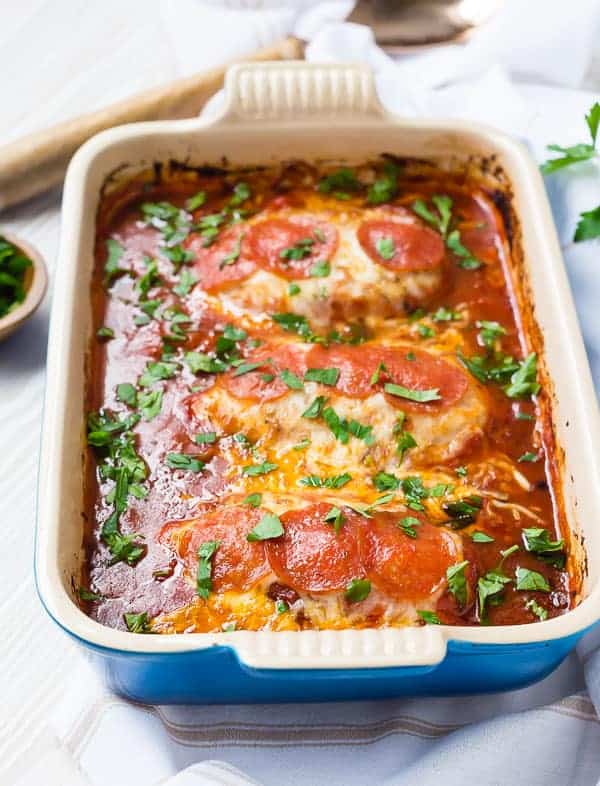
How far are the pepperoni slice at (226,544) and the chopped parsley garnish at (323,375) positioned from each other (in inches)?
17.3

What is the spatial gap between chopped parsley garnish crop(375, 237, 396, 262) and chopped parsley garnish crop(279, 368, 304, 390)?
52cm

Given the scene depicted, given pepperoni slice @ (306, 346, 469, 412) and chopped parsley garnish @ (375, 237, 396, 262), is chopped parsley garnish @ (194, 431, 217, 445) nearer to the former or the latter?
pepperoni slice @ (306, 346, 469, 412)

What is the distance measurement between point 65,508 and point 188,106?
1.79 meters

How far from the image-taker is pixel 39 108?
12.5 feet

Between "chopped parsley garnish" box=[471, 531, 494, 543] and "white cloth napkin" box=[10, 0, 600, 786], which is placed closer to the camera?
"white cloth napkin" box=[10, 0, 600, 786]

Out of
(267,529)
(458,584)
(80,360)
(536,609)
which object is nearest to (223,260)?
(80,360)

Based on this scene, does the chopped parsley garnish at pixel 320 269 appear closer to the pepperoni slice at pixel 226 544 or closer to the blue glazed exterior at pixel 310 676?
the pepperoni slice at pixel 226 544

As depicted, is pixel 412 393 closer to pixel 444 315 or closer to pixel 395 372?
pixel 395 372

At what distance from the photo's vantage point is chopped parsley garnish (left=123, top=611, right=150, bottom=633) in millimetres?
2338

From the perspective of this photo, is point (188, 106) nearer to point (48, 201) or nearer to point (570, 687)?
point (48, 201)

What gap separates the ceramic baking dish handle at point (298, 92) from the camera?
3.04m

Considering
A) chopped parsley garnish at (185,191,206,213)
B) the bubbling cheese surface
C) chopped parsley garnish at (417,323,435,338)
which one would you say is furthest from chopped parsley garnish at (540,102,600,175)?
chopped parsley garnish at (185,191,206,213)

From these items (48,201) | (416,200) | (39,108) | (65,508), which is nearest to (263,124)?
(416,200)

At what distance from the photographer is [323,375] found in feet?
9.09
